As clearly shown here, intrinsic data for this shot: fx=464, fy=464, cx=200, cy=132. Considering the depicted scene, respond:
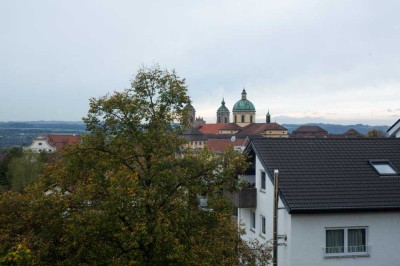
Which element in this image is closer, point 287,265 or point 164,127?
point 164,127

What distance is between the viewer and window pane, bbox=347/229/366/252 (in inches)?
646

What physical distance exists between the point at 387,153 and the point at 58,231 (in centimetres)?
1365

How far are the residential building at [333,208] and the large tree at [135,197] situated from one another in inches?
131

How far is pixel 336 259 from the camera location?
53.2 feet

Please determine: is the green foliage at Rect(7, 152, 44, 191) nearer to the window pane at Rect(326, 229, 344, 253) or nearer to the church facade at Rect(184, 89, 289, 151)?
the window pane at Rect(326, 229, 344, 253)

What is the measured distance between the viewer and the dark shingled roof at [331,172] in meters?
16.1

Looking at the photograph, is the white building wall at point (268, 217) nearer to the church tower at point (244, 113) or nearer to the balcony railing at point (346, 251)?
the balcony railing at point (346, 251)

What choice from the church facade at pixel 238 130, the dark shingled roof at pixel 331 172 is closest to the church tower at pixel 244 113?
the church facade at pixel 238 130

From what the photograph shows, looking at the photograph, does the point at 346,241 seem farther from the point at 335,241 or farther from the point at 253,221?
the point at 253,221

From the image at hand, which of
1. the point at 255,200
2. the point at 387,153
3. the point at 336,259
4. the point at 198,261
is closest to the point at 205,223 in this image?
the point at 198,261

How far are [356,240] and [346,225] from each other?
0.77 metres

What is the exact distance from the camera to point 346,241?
16.4 m

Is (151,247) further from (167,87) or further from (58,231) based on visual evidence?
(167,87)

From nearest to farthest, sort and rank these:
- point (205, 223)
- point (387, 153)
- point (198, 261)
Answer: point (198, 261)
point (205, 223)
point (387, 153)
